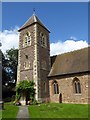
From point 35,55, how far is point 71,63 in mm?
6698

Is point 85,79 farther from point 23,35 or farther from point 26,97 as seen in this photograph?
point 23,35

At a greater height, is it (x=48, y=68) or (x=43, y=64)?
(x=43, y=64)

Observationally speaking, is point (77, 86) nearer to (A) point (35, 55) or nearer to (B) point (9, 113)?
(A) point (35, 55)

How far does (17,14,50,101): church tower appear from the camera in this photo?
1237 inches

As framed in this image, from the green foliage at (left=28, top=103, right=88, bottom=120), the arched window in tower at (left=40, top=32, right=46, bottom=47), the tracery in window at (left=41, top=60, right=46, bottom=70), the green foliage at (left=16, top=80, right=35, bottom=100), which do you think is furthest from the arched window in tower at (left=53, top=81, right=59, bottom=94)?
the green foliage at (left=28, top=103, right=88, bottom=120)

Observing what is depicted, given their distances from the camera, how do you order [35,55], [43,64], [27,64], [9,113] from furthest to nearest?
[43,64] < [27,64] < [35,55] < [9,113]

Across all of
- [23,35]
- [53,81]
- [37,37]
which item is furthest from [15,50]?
[53,81]

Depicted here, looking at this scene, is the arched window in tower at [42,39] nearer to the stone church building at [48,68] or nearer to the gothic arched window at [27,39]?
the stone church building at [48,68]

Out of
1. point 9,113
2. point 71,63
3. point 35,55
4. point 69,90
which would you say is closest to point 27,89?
point 35,55

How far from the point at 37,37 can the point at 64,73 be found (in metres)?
8.85

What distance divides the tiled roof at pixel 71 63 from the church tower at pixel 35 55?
5.98 ft

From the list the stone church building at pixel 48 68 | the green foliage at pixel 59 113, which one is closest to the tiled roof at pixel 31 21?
the stone church building at pixel 48 68

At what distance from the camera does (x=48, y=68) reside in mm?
34812

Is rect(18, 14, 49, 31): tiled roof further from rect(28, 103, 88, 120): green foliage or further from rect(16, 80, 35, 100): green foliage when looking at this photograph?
rect(28, 103, 88, 120): green foliage
